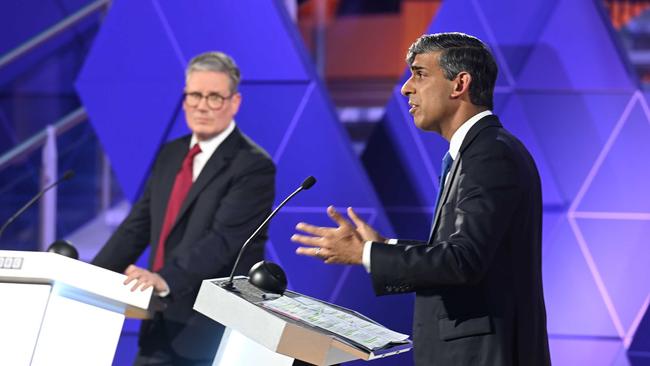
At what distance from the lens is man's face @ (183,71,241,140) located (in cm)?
357

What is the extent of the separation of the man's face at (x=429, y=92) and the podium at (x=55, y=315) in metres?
0.96

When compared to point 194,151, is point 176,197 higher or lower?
lower

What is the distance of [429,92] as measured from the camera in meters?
2.38

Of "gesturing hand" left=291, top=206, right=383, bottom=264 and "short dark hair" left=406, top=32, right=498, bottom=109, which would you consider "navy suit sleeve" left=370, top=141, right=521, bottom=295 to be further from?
"short dark hair" left=406, top=32, right=498, bottom=109

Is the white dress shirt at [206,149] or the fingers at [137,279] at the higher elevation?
the white dress shirt at [206,149]

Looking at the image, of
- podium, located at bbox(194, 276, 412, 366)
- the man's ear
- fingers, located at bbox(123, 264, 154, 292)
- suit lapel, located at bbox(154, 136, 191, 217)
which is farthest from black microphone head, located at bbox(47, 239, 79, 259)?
the man's ear

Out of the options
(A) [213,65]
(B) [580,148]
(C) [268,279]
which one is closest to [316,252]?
(C) [268,279]

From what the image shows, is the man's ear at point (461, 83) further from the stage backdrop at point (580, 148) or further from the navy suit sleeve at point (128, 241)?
the stage backdrop at point (580, 148)

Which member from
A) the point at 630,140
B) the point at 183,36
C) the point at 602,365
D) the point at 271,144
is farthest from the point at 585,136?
the point at 183,36

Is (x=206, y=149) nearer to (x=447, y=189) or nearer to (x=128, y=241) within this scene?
(x=128, y=241)

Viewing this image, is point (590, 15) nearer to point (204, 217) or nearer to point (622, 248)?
point (622, 248)

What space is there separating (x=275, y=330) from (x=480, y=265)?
0.47 meters

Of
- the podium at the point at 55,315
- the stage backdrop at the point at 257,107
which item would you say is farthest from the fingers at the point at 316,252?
the stage backdrop at the point at 257,107

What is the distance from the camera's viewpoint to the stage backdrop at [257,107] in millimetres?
4637
